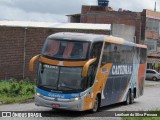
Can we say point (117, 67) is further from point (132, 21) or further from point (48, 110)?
point (132, 21)

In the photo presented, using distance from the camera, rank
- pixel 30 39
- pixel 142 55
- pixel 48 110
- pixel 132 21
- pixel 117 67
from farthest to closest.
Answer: pixel 132 21, pixel 30 39, pixel 142 55, pixel 117 67, pixel 48 110

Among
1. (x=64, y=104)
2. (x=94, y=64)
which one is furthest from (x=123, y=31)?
(x=64, y=104)

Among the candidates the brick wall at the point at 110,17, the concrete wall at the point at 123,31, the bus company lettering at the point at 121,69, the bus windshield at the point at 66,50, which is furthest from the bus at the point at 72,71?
the brick wall at the point at 110,17

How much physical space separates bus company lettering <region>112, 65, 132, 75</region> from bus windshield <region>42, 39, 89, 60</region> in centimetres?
364

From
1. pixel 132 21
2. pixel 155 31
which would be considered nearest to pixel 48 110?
pixel 132 21

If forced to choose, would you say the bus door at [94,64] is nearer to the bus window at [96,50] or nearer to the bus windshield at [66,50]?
the bus window at [96,50]

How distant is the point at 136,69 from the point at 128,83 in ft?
5.01

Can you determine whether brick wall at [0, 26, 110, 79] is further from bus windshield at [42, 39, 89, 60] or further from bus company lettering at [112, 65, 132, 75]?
bus windshield at [42, 39, 89, 60]

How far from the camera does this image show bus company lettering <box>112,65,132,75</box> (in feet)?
71.3

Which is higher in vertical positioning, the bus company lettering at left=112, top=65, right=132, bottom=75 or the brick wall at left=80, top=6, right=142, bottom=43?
the brick wall at left=80, top=6, right=142, bottom=43

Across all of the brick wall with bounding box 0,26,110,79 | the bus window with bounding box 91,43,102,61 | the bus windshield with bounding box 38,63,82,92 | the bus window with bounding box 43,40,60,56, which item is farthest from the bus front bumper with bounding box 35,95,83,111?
the brick wall with bounding box 0,26,110,79

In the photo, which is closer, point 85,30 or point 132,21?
point 85,30

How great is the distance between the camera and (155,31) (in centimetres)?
7856

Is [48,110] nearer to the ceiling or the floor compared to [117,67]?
nearer to the floor
